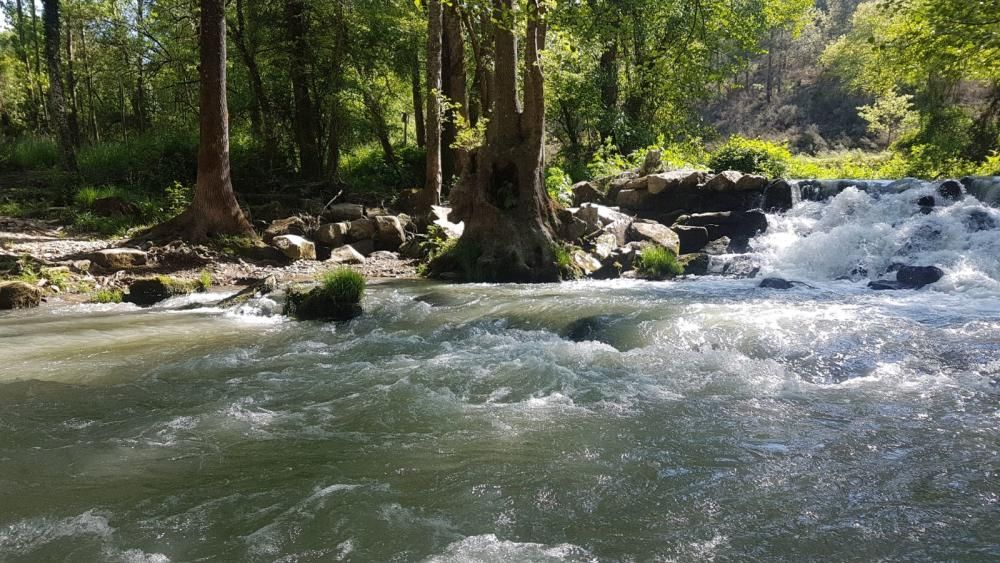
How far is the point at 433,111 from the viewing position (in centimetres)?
1470

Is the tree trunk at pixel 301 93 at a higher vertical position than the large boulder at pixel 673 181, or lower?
higher

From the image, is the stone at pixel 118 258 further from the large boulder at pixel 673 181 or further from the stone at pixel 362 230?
the large boulder at pixel 673 181

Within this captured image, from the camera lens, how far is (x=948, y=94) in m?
28.7

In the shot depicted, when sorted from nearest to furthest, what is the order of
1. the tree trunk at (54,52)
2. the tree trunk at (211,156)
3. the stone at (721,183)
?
the tree trunk at (211,156) < the stone at (721,183) < the tree trunk at (54,52)

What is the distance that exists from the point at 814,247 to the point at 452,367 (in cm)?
927

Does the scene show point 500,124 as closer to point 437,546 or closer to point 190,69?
point 437,546

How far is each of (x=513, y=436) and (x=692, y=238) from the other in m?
10.3

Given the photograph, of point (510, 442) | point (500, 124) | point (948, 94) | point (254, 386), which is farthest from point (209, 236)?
point (948, 94)

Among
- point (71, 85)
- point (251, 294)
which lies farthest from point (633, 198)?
point (71, 85)

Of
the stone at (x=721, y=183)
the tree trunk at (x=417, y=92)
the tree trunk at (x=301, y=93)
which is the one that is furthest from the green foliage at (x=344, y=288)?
the tree trunk at (x=417, y=92)

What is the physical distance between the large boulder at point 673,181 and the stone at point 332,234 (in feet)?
22.7

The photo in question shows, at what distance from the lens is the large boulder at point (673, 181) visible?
588 inches

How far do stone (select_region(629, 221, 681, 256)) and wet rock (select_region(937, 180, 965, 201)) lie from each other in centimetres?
516

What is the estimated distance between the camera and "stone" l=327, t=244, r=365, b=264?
13.2 meters
